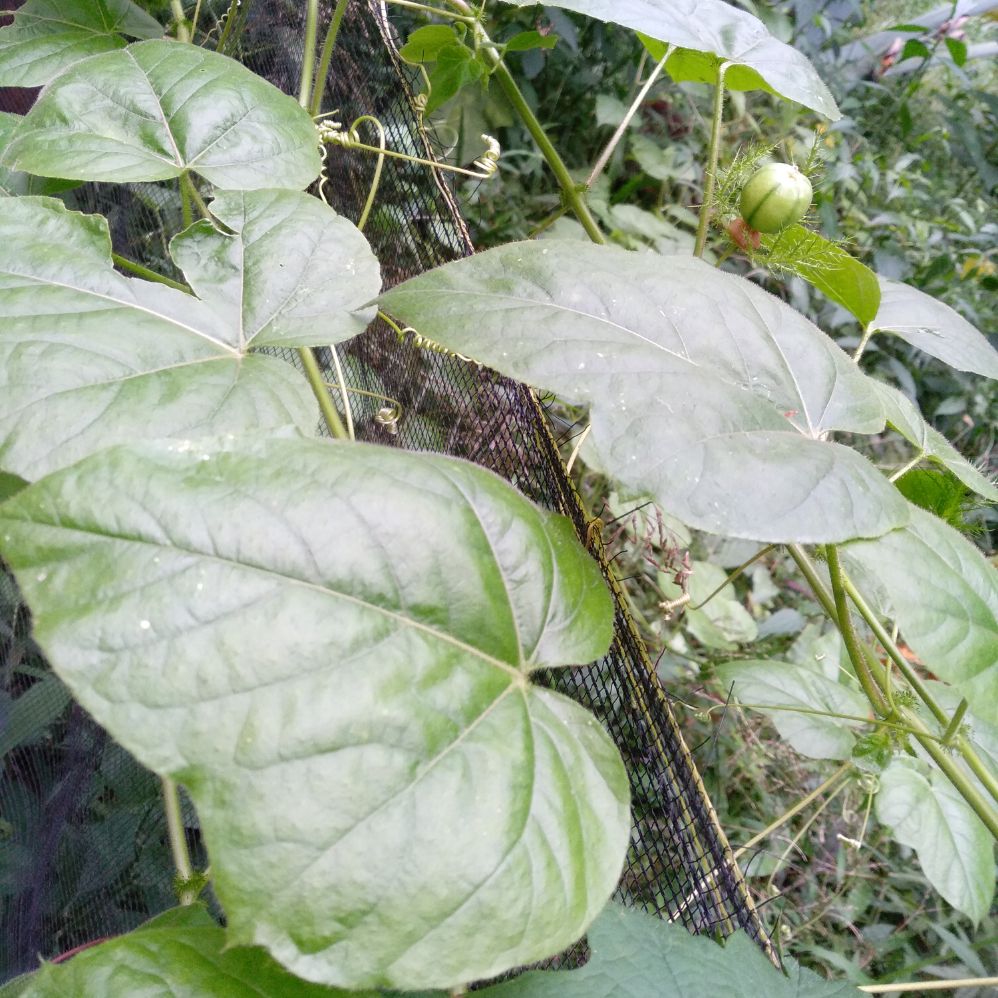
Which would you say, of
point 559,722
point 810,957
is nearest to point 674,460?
point 559,722

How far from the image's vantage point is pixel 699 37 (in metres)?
0.76

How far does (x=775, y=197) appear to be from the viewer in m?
0.74

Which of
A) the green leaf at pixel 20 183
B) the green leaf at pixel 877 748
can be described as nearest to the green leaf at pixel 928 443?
the green leaf at pixel 877 748

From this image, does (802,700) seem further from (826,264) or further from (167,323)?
(167,323)

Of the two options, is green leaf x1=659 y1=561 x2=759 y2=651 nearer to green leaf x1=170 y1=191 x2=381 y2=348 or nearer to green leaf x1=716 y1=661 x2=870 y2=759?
green leaf x1=716 y1=661 x2=870 y2=759

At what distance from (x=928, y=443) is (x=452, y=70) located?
28.8 inches

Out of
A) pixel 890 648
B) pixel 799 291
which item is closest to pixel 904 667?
pixel 890 648

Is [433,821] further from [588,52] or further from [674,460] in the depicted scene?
[588,52]

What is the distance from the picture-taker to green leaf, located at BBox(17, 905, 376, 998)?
0.45 metres

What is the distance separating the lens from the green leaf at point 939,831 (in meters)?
0.91

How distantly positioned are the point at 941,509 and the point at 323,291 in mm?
593

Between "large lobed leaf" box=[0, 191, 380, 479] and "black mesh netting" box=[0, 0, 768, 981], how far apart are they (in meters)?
0.21

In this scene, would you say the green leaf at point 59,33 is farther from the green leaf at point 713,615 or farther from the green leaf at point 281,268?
the green leaf at point 713,615

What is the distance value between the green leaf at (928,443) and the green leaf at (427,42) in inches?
27.2
